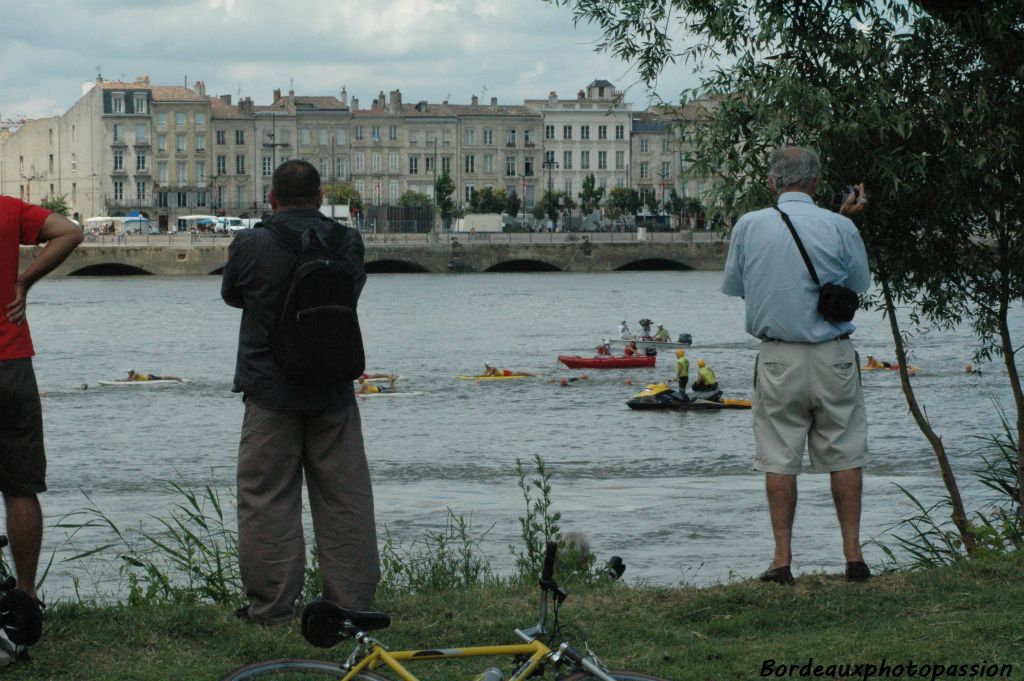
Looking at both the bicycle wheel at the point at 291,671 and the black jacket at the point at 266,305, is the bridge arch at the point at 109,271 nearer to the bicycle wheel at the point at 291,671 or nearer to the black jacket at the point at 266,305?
the black jacket at the point at 266,305

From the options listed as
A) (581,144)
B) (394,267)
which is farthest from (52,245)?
(581,144)

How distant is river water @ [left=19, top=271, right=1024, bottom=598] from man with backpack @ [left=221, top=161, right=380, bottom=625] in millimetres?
3460

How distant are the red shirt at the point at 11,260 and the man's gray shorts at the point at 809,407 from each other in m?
3.27

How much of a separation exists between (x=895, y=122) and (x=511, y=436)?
69.9 feet

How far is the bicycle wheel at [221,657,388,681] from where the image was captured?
160 inches

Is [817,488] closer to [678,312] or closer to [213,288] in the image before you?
[678,312]

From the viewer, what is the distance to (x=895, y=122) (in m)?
9.26

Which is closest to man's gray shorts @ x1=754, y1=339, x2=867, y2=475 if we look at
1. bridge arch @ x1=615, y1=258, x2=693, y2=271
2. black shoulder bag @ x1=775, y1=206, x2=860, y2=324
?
black shoulder bag @ x1=775, y1=206, x2=860, y2=324

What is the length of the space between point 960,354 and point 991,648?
4404 cm

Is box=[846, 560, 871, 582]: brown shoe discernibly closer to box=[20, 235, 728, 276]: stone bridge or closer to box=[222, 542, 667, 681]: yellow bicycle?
box=[222, 542, 667, 681]: yellow bicycle

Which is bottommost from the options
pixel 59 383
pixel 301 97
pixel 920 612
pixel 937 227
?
Result: pixel 59 383

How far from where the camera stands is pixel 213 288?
3647 inches

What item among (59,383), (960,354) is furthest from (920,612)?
Result: (960,354)

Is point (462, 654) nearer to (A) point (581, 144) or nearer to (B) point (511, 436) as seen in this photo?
(B) point (511, 436)
